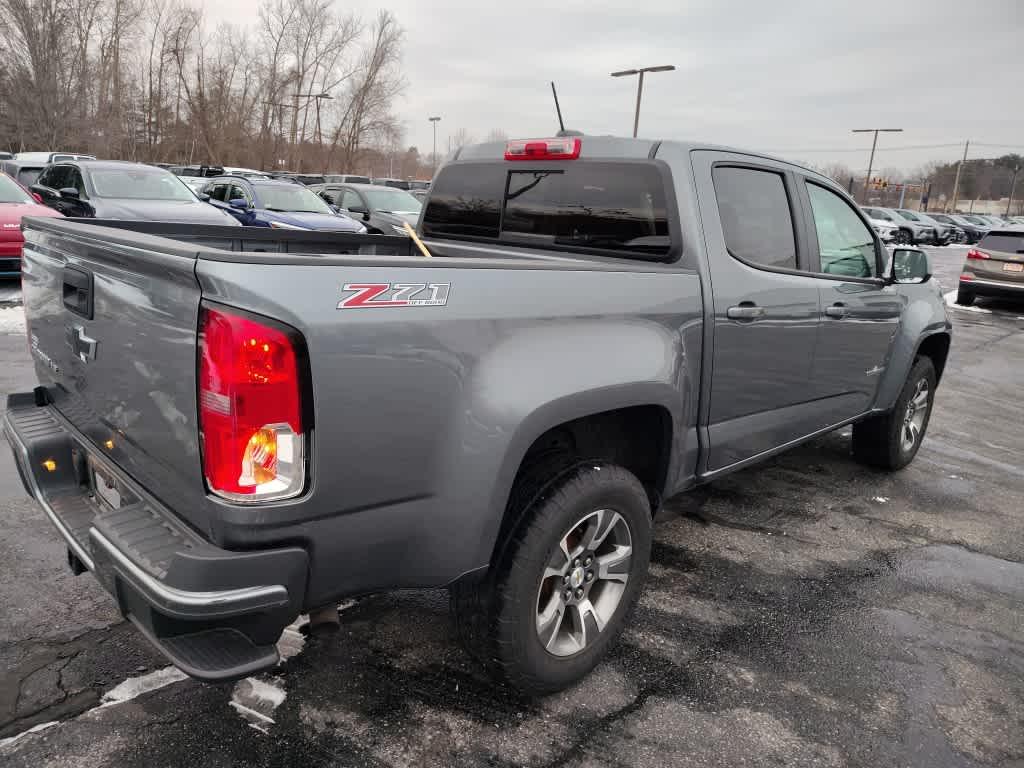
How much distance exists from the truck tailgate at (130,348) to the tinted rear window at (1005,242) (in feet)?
53.2

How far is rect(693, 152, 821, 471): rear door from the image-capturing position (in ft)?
10.0

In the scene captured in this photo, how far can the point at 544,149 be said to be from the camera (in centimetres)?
336

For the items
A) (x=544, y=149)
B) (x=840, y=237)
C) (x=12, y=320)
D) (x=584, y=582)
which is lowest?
→ (x=12, y=320)

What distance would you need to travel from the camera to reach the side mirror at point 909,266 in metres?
4.27

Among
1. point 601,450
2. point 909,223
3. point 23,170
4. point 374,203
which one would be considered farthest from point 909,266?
point 909,223

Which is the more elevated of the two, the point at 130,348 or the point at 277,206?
the point at 277,206

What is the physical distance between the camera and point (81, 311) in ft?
7.46

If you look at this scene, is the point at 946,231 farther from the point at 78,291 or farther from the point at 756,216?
the point at 78,291

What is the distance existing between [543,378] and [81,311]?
4.64 feet

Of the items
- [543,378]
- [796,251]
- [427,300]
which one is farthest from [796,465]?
[427,300]

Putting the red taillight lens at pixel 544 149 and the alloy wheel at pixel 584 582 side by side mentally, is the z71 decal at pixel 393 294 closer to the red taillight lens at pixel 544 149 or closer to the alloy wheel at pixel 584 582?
the alloy wheel at pixel 584 582

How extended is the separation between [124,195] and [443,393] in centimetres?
1105

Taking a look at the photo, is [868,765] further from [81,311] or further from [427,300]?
[81,311]

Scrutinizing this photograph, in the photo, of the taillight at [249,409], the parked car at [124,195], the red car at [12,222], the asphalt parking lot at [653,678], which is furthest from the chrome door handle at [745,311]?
the parked car at [124,195]
